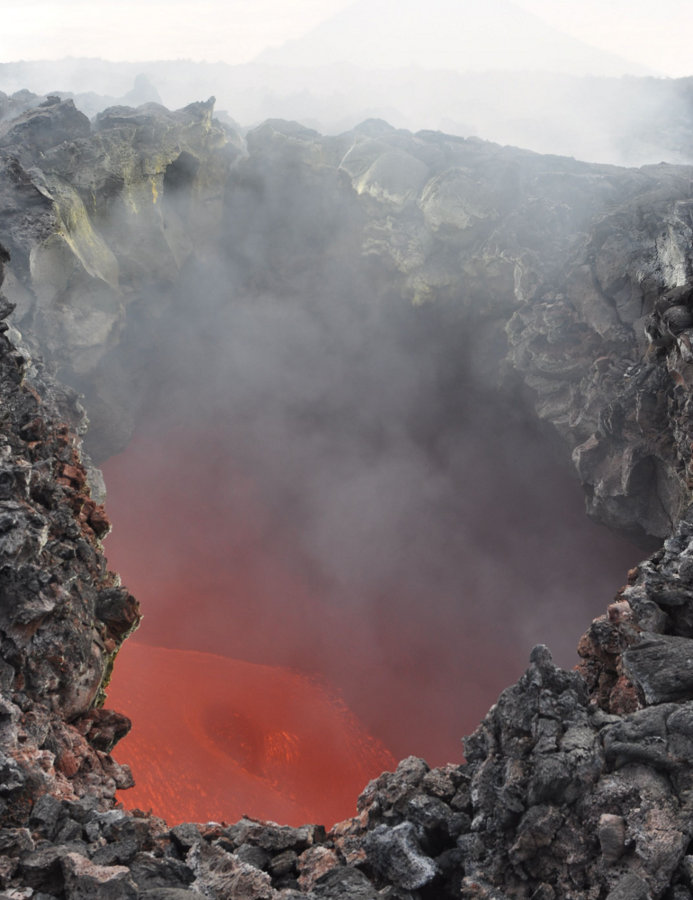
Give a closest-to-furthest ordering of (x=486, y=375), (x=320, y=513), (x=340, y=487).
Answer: (x=320, y=513) < (x=340, y=487) < (x=486, y=375)

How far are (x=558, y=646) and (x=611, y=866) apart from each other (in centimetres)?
1062

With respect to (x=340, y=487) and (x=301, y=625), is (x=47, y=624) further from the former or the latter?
(x=340, y=487)

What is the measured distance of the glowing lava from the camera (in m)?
12.8

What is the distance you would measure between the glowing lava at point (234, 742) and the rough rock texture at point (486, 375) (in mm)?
2911

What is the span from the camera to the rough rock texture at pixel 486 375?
6.67 m

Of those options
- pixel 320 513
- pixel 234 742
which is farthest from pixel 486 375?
pixel 234 742

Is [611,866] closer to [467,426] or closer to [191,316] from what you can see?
[467,426]

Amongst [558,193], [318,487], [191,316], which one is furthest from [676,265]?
[191,316]

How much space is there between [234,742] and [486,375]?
47.3 ft

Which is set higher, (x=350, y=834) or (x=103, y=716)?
(x=103, y=716)

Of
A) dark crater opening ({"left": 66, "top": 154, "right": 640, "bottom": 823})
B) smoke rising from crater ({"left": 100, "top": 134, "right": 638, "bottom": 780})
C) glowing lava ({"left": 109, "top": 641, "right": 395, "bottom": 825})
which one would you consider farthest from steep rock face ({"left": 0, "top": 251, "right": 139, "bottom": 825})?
smoke rising from crater ({"left": 100, "top": 134, "right": 638, "bottom": 780})

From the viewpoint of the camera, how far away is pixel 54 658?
9.45 metres

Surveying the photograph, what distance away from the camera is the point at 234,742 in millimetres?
14055

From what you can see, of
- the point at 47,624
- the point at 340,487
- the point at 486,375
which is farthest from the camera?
the point at 486,375
